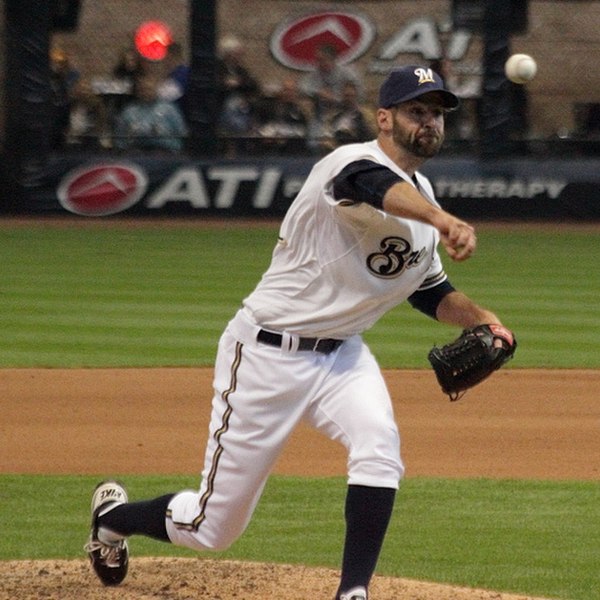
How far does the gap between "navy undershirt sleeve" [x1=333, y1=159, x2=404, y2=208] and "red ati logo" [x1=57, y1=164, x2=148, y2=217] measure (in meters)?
14.6

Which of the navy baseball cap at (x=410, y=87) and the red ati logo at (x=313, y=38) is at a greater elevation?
the navy baseball cap at (x=410, y=87)

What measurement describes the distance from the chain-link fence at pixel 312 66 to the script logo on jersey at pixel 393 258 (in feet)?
48.4

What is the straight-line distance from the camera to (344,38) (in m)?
20.9

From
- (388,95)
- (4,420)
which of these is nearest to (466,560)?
(388,95)

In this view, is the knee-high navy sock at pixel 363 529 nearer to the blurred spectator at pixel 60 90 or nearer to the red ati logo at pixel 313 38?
the blurred spectator at pixel 60 90

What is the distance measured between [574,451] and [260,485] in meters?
3.36

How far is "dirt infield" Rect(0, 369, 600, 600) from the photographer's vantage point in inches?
201

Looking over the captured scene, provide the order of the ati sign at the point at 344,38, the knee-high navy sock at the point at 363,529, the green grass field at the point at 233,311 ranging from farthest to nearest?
1. the ati sign at the point at 344,38
2. the green grass field at the point at 233,311
3. the knee-high navy sock at the point at 363,529

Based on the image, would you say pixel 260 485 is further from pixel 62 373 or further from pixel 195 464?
pixel 62 373

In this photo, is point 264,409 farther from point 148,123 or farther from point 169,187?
point 148,123

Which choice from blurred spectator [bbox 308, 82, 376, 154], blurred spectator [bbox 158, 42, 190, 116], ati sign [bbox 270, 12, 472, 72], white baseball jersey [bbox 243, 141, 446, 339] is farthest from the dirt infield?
ati sign [bbox 270, 12, 472, 72]

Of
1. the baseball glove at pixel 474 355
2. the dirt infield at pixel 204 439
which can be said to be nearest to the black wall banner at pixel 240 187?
the dirt infield at pixel 204 439

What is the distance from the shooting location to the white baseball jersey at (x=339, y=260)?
14.6 feet

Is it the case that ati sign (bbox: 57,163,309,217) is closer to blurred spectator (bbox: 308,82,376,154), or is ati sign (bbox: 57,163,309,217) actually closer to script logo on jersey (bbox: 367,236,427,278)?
blurred spectator (bbox: 308,82,376,154)
